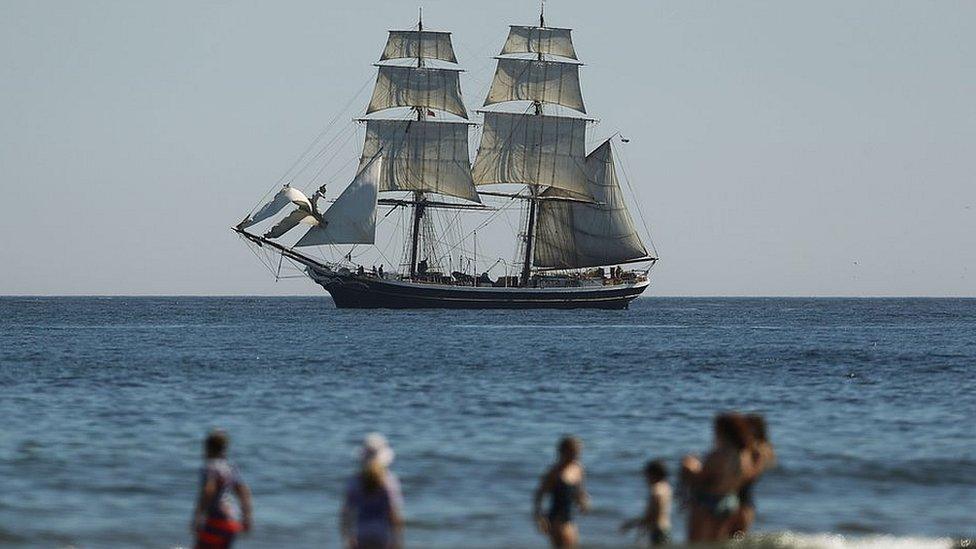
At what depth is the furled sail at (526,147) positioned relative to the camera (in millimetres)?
157125

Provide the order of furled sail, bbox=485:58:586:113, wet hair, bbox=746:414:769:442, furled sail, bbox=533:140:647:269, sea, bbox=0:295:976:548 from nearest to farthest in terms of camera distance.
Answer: wet hair, bbox=746:414:769:442
sea, bbox=0:295:976:548
furled sail, bbox=533:140:647:269
furled sail, bbox=485:58:586:113

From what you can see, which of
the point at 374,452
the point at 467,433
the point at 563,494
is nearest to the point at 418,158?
the point at 467,433

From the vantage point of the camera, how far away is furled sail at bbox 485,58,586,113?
6348 inches

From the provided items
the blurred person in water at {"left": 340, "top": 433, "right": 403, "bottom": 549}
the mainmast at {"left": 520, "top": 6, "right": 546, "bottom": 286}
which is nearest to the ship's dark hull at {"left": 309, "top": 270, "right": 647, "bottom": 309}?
the mainmast at {"left": 520, "top": 6, "right": 546, "bottom": 286}

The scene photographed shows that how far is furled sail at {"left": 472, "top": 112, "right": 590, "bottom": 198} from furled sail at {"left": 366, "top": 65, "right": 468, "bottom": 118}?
4169 millimetres

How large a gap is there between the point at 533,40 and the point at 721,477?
5808 inches

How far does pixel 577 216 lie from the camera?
152750 millimetres

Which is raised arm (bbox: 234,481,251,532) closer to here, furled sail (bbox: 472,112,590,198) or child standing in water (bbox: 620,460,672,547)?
child standing in water (bbox: 620,460,672,547)

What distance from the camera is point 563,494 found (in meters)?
17.2

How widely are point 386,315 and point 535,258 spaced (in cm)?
2407

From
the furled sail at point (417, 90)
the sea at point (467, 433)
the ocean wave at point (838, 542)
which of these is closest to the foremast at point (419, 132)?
the furled sail at point (417, 90)

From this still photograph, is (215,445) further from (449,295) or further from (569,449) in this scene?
(449,295)

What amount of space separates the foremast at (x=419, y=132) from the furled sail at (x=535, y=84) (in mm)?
5287

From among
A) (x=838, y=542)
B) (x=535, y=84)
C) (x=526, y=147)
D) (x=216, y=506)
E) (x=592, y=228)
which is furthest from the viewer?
(x=535, y=84)
